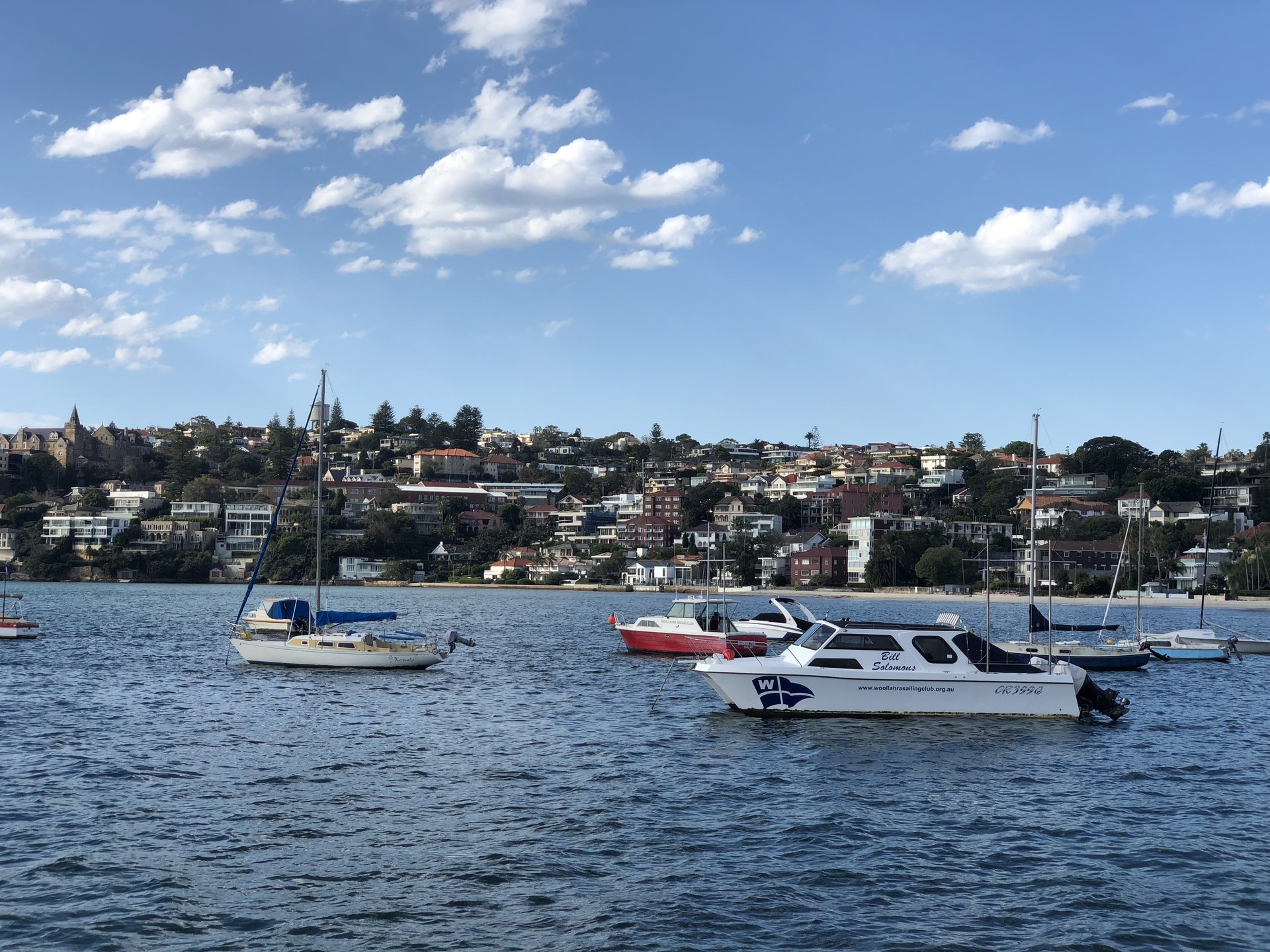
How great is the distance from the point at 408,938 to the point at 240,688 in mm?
23563

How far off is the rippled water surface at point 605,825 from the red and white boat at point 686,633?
11625 millimetres

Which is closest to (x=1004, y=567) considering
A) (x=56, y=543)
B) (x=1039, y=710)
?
(x=1039, y=710)

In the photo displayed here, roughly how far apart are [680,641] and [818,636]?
19.7m

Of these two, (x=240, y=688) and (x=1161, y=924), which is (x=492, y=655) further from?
(x=1161, y=924)

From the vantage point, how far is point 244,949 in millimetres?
12125

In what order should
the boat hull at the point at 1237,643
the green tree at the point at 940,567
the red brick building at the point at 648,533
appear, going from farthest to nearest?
the red brick building at the point at 648,533 → the green tree at the point at 940,567 → the boat hull at the point at 1237,643

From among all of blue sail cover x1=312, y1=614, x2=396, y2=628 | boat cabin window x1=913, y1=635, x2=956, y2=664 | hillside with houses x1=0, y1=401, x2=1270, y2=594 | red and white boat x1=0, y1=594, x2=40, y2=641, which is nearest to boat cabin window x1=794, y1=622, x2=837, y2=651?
boat cabin window x1=913, y1=635, x2=956, y2=664

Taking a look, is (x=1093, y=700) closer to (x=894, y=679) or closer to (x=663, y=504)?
(x=894, y=679)

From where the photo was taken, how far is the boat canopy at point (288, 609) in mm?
42094

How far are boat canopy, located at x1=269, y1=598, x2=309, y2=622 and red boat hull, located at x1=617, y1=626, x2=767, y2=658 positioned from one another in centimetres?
1350

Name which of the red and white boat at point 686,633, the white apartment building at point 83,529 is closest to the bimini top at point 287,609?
the red and white boat at point 686,633

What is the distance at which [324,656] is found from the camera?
38.8 meters

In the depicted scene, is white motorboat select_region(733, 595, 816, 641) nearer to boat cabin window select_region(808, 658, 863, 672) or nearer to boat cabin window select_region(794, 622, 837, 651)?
boat cabin window select_region(794, 622, 837, 651)

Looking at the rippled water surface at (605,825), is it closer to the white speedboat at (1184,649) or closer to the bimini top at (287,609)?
the bimini top at (287,609)
